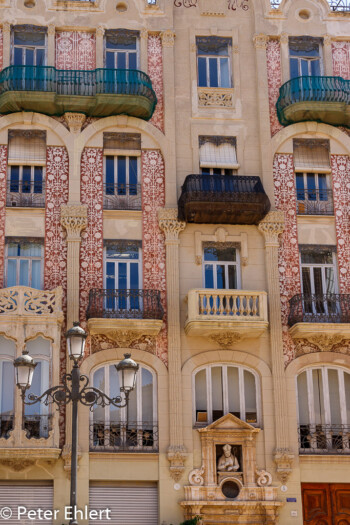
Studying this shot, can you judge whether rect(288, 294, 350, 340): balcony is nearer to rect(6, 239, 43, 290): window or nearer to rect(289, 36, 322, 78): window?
rect(6, 239, 43, 290): window

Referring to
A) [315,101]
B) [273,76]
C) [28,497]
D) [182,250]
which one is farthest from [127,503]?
[273,76]

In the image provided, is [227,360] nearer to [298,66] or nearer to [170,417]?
[170,417]

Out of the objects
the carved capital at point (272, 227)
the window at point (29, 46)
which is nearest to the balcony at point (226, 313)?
the carved capital at point (272, 227)

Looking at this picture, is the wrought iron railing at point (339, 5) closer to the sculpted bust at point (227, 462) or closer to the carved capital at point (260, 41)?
the carved capital at point (260, 41)

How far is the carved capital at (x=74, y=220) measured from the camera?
29266 millimetres

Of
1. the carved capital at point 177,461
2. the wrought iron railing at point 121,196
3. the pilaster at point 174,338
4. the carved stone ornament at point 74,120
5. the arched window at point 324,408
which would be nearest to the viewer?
the carved capital at point 177,461

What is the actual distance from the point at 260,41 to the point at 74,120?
759 centimetres

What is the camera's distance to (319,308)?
29469mm

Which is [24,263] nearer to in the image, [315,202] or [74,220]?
[74,220]

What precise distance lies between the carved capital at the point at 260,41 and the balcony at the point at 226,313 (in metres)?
9.73

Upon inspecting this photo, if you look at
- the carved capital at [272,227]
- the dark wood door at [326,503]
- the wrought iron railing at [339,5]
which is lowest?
the dark wood door at [326,503]

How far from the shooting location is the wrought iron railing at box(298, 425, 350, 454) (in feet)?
92.2

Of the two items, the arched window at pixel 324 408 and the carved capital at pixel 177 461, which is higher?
the arched window at pixel 324 408

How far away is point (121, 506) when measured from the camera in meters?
27.1
